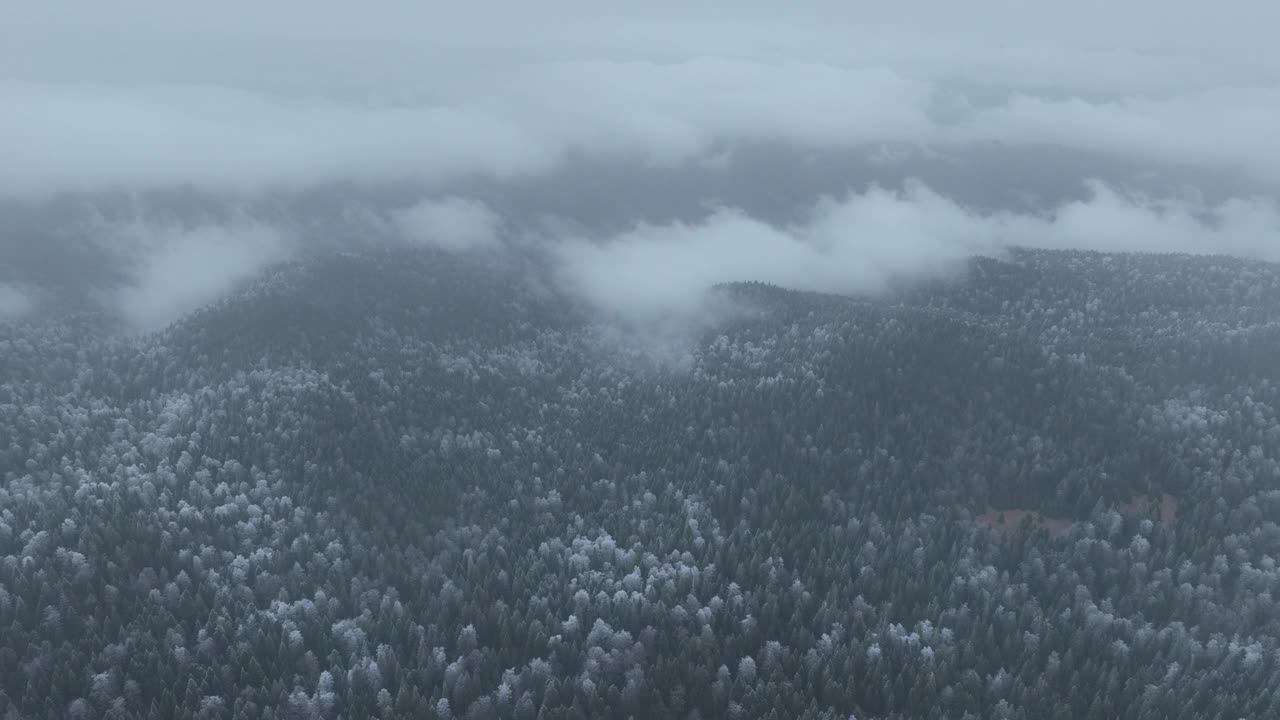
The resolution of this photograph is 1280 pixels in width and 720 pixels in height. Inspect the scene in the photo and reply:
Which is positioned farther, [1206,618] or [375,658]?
[1206,618]

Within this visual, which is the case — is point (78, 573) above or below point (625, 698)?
above

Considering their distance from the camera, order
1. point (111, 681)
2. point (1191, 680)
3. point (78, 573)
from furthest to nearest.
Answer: point (78, 573)
point (1191, 680)
point (111, 681)

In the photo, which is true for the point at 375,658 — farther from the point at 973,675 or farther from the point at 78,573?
the point at 973,675

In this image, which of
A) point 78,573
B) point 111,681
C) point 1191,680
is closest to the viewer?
point 111,681

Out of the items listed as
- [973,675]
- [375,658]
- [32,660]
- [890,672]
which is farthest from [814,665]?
[32,660]

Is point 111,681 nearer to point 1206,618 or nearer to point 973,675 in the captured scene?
point 973,675

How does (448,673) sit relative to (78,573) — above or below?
below

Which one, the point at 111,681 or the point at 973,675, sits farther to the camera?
the point at 973,675

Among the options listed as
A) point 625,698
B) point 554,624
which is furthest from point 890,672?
Result: point 554,624
